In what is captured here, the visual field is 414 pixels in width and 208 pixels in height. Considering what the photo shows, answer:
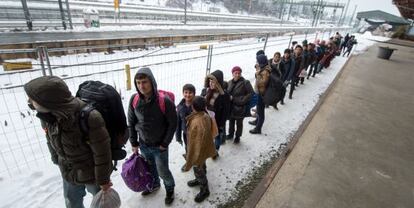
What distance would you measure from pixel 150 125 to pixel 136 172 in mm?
655

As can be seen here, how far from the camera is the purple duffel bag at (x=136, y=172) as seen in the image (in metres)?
2.69

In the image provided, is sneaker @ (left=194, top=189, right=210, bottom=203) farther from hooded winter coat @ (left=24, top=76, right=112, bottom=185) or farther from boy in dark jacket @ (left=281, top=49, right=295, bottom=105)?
boy in dark jacket @ (left=281, top=49, right=295, bottom=105)

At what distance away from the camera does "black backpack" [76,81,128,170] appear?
1747mm

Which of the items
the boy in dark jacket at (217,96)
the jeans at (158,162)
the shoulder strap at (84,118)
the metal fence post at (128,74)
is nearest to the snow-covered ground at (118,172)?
the metal fence post at (128,74)

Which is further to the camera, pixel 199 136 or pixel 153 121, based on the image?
pixel 199 136

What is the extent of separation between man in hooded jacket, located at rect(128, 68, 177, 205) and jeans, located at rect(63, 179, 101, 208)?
2.07 feet

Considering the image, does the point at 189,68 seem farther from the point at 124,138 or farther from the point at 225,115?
the point at 124,138

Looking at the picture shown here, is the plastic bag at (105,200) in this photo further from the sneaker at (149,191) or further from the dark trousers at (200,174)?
the dark trousers at (200,174)

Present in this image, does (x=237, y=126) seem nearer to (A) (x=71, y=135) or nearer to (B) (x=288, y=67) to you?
(B) (x=288, y=67)

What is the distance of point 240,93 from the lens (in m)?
3.88

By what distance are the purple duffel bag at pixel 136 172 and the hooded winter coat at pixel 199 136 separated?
1.73 feet

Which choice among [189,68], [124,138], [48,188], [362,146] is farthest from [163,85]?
[362,146]

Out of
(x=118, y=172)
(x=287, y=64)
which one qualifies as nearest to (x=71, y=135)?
A: (x=118, y=172)

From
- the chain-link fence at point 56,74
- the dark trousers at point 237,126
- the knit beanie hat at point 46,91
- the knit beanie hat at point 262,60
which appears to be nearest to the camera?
the knit beanie hat at point 46,91
